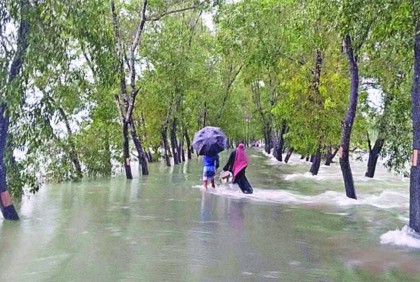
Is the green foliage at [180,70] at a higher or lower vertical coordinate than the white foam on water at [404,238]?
higher

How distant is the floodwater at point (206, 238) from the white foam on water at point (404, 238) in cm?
6

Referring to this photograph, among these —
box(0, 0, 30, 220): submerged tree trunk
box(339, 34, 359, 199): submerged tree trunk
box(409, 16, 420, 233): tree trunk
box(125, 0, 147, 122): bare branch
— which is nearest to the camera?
box(409, 16, 420, 233): tree trunk

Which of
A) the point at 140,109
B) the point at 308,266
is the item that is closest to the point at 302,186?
the point at 308,266

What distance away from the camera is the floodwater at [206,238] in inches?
274

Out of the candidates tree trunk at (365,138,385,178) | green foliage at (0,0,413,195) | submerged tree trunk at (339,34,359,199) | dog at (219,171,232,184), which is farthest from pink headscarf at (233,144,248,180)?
tree trunk at (365,138,385,178)

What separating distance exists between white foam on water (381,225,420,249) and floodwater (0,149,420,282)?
6cm

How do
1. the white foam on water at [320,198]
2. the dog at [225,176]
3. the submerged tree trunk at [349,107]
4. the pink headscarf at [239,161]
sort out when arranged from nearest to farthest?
1. the submerged tree trunk at [349,107]
2. the white foam on water at [320,198]
3. the pink headscarf at [239,161]
4. the dog at [225,176]

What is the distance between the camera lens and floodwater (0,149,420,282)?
696cm

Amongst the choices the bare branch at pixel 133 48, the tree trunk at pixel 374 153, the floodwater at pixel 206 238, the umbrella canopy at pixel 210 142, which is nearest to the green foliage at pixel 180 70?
the tree trunk at pixel 374 153

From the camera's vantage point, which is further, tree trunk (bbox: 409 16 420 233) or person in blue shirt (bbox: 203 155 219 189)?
person in blue shirt (bbox: 203 155 219 189)

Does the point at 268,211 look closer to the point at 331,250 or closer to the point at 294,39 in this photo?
the point at 331,250

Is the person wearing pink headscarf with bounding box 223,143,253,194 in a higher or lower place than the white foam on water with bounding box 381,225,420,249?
higher

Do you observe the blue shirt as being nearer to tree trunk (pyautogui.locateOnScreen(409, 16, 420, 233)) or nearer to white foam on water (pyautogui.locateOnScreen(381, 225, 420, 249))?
white foam on water (pyautogui.locateOnScreen(381, 225, 420, 249))

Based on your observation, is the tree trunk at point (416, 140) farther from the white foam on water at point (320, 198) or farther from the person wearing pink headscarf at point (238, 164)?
the person wearing pink headscarf at point (238, 164)
